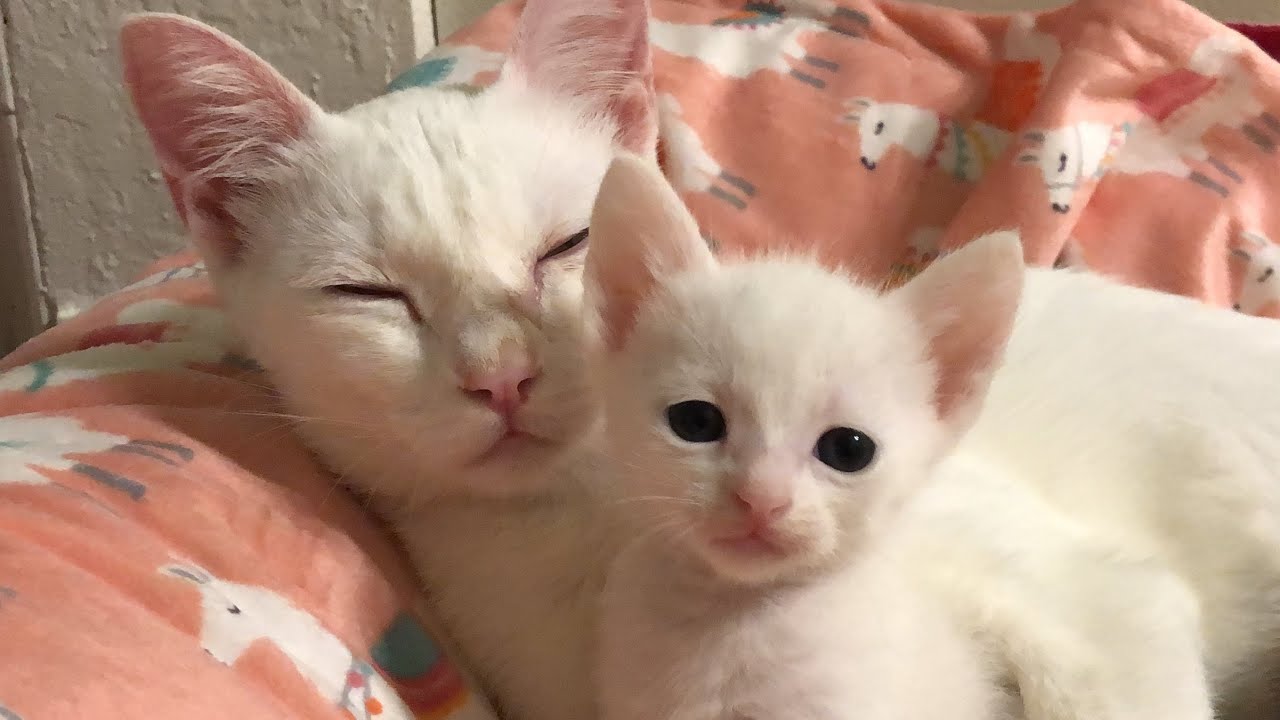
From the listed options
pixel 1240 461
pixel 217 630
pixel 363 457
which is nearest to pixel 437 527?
pixel 363 457

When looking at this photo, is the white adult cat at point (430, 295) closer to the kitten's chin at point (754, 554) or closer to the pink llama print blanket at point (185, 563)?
the pink llama print blanket at point (185, 563)

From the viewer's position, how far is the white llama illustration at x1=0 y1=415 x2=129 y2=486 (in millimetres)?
684

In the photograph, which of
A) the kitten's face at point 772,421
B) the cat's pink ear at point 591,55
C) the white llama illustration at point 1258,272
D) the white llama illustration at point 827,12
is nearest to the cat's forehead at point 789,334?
the kitten's face at point 772,421

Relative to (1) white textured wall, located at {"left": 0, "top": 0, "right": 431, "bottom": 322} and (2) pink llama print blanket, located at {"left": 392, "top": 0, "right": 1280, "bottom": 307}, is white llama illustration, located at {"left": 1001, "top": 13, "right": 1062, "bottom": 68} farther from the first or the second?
(1) white textured wall, located at {"left": 0, "top": 0, "right": 431, "bottom": 322}

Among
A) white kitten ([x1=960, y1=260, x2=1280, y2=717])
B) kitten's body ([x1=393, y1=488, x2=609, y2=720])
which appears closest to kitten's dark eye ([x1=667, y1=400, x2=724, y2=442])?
kitten's body ([x1=393, y1=488, x2=609, y2=720])

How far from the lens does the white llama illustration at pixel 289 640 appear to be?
63 cm

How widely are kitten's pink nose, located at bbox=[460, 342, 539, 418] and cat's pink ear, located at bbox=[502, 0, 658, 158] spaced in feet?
1.11

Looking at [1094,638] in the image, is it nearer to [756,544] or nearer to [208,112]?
[756,544]

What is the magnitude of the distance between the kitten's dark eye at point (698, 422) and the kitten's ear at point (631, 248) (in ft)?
0.31

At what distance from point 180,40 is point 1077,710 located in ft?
2.76

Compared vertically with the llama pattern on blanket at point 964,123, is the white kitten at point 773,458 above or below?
above

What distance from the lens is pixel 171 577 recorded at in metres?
0.64

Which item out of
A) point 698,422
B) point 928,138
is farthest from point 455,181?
point 928,138

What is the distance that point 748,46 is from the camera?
148 centimetres
